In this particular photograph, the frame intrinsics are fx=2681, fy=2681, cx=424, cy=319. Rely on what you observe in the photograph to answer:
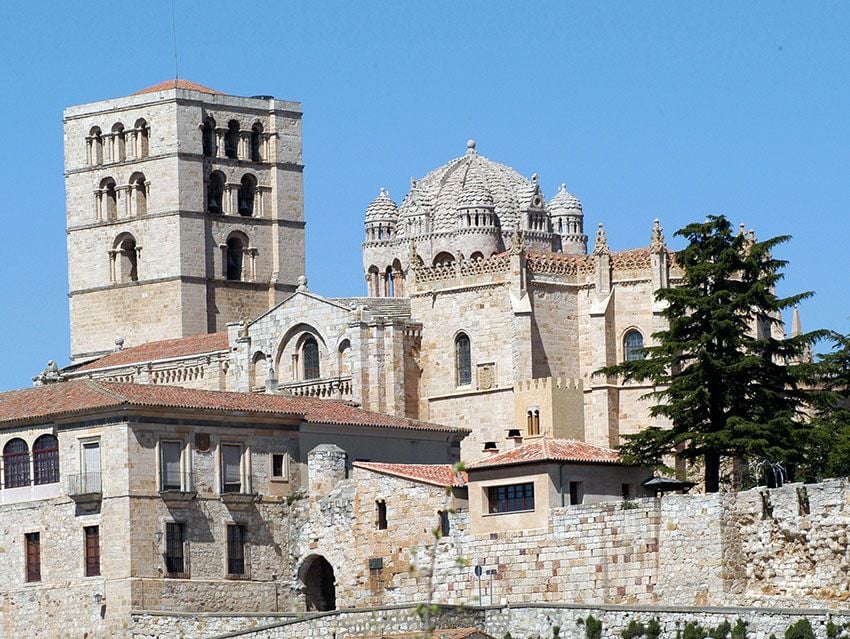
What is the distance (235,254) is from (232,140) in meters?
4.86

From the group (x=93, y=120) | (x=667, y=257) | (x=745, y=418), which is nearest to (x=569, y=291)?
(x=667, y=257)

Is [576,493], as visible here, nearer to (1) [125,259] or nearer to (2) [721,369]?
(2) [721,369]

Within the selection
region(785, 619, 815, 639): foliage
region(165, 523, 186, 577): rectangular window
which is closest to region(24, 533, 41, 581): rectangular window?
region(165, 523, 186, 577): rectangular window

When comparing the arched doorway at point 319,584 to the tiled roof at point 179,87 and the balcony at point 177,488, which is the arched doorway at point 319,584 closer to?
Result: the balcony at point 177,488

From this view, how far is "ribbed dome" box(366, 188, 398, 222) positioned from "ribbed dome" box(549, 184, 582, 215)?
294 inches

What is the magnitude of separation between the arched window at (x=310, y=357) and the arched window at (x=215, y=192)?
2333cm

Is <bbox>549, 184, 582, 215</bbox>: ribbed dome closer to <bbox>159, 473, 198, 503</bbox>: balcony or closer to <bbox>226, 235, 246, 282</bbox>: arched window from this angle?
<bbox>226, 235, 246, 282</bbox>: arched window

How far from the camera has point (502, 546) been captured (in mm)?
63344

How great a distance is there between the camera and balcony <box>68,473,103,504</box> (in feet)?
224

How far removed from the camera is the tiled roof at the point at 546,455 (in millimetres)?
63188

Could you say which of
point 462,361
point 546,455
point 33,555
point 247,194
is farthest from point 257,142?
point 546,455

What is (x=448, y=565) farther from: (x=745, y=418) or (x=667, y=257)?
(x=667, y=257)

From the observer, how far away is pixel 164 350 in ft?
328

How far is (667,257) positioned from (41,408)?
23.2 meters
